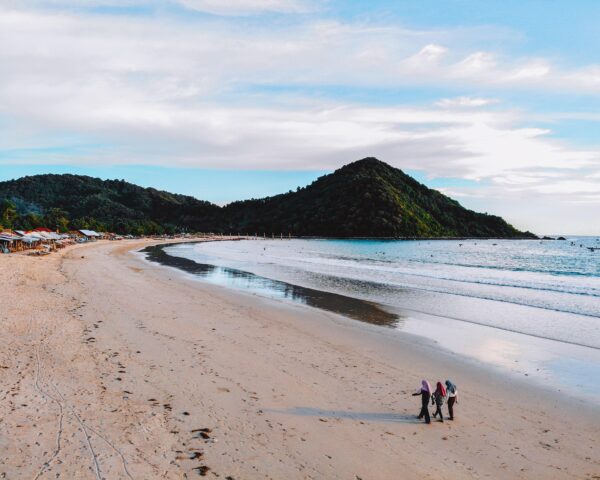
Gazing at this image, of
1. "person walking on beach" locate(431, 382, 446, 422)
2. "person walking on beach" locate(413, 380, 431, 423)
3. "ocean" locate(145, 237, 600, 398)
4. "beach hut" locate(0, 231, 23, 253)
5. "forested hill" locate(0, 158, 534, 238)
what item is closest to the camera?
"person walking on beach" locate(413, 380, 431, 423)

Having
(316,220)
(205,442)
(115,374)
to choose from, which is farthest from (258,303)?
(316,220)

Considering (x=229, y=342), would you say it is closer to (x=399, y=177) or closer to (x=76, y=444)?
(x=76, y=444)

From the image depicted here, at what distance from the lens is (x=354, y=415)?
868 centimetres

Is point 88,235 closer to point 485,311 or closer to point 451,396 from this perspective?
point 485,311

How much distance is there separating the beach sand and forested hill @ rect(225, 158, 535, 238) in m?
152

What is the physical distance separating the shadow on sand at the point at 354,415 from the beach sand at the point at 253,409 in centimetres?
4

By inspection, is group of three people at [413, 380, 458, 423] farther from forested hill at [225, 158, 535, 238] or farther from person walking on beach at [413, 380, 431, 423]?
forested hill at [225, 158, 535, 238]

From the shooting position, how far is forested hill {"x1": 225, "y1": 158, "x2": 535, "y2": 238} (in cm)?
16488

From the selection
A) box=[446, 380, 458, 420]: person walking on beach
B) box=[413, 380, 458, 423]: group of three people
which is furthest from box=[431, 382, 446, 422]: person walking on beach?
box=[446, 380, 458, 420]: person walking on beach


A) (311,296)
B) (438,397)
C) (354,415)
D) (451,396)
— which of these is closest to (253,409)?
(354,415)

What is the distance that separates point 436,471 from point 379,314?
13.5 meters

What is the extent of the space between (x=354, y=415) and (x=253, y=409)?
194 centimetres

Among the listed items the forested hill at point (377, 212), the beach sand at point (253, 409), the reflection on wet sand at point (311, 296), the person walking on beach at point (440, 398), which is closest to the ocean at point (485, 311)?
the reflection on wet sand at point (311, 296)

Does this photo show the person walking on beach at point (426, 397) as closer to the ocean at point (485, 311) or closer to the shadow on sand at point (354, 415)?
the shadow on sand at point (354, 415)
